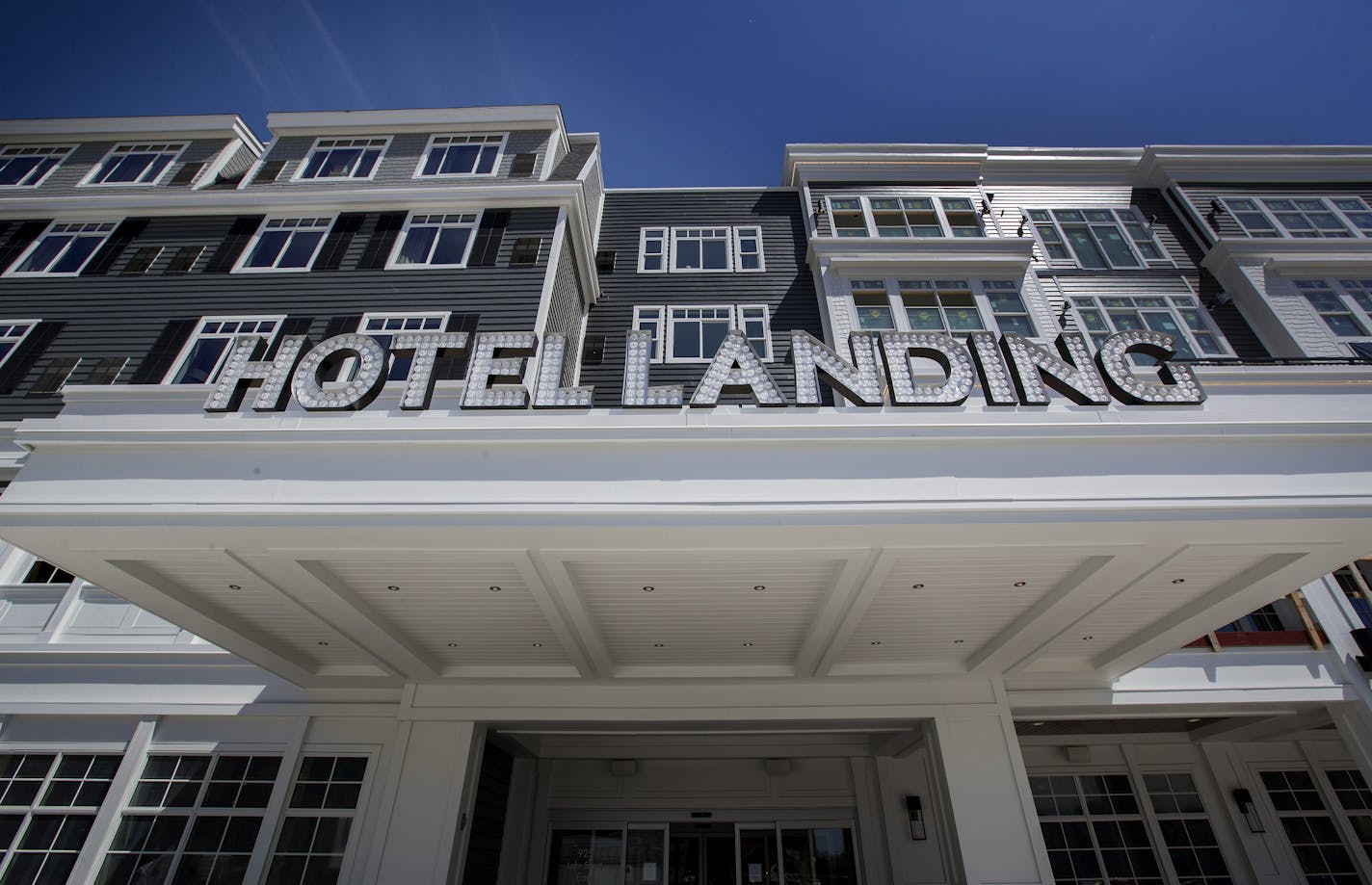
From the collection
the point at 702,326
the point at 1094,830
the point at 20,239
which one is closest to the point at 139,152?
the point at 20,239

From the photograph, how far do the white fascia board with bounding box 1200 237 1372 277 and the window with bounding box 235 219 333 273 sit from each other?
59.3 feet

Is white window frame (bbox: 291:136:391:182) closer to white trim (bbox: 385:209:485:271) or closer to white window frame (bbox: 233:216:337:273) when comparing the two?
white window frame (bbox: 233:216:337:273)

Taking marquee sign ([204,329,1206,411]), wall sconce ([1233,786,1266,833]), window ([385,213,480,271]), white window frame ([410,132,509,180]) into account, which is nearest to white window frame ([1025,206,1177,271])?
marquee sign ([204,329,1206,411])

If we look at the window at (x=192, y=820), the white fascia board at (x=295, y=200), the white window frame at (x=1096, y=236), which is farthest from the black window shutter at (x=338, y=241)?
the white window frame at (x=1096, y=236)

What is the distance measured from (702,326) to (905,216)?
5030mm

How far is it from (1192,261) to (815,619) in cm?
1313

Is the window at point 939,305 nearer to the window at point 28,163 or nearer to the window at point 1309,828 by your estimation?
the window at point 1309,828

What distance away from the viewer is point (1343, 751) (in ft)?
36.1

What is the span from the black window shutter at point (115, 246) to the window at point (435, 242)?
5.46 m

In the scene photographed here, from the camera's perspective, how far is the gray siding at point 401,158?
43.5 feet

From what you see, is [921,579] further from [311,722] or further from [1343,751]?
[1343,751]

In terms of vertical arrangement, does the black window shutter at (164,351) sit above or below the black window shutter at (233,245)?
below

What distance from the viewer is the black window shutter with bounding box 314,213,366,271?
480 inches

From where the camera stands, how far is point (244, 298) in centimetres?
1185
